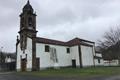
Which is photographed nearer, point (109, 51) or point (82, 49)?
point (82, 49)

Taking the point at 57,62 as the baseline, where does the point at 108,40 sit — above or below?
above

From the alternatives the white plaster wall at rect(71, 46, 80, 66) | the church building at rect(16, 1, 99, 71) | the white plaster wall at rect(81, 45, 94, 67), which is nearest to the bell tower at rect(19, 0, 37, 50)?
the church building at rect(16, 1, 99, 71)

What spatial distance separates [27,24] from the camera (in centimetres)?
4488

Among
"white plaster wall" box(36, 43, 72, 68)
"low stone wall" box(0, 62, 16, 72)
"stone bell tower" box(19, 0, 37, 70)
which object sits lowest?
"low stone wall" box(0, 62, 16, 72)

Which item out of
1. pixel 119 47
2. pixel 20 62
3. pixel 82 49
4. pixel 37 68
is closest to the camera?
pixel 37 68

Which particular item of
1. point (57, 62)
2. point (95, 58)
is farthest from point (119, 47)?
point (57, 62)

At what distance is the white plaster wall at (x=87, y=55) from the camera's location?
4930 cm

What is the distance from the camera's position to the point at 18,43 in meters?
48.1

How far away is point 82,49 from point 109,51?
69.8 feet

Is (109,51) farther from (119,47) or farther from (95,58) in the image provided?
(95,58)

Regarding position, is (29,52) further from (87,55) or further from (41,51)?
(87,55)

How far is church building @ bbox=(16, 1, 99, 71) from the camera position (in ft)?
139

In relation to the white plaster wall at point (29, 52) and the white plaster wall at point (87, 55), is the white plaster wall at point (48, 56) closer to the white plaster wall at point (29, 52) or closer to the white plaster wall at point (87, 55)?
the white plaster wall at point (29, 52)

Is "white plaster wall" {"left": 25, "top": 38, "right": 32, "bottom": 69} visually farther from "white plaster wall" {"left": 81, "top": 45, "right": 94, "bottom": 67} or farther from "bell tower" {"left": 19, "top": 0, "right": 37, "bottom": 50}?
"white plaster wall" {"left": 81, "top": 45, "right": 94, "bottom": 67}
